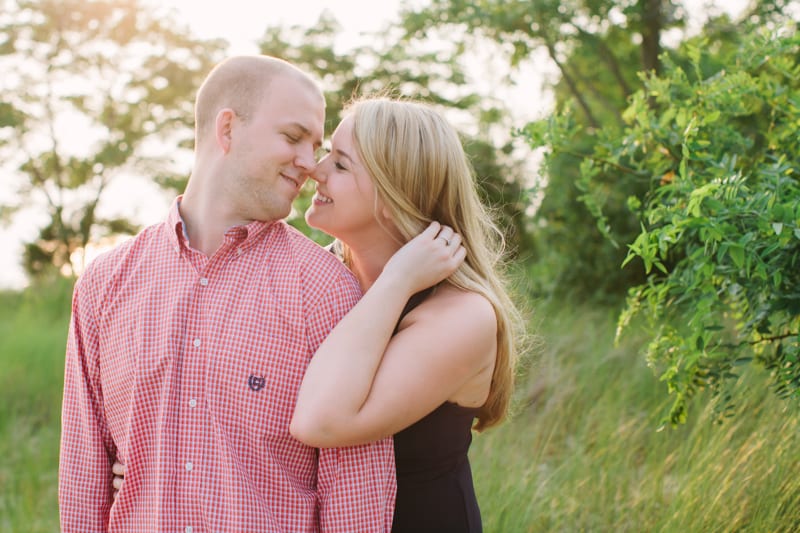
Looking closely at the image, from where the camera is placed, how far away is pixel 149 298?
2.40m

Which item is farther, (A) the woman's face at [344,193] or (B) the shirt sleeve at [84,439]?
(A) the woman's face at [344,193]

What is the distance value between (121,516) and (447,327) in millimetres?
1115

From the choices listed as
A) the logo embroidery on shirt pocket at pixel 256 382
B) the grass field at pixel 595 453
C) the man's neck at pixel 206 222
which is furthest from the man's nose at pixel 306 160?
the grass field at pixel 595 453

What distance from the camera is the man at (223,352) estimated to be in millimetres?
2219

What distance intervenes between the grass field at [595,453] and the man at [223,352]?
146 cm

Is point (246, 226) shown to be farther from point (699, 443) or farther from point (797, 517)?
point (699, 443)

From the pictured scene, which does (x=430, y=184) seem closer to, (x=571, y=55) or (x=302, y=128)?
(x=302, y=128)

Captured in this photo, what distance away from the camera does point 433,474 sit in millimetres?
2541

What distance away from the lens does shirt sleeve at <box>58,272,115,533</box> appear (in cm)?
246

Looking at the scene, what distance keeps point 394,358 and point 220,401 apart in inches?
19.6

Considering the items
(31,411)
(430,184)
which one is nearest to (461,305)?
(430,184)

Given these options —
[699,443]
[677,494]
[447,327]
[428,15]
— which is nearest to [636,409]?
[699,443]

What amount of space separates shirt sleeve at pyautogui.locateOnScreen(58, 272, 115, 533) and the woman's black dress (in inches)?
35.5

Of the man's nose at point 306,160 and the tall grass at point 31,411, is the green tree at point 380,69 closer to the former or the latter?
the tall grass at point 31,411
